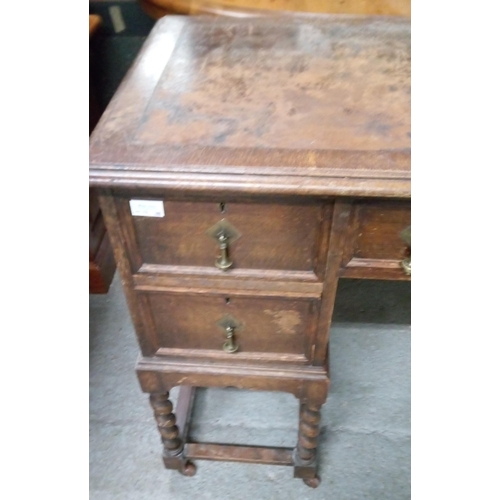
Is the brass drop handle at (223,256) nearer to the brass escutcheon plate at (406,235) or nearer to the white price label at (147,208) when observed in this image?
the white price label at (147,208)

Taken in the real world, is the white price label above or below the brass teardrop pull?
above

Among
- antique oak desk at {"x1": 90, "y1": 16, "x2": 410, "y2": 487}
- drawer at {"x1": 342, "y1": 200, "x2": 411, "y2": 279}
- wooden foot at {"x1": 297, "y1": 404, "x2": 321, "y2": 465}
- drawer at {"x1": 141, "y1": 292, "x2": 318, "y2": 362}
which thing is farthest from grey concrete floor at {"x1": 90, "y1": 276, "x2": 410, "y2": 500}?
drawer at {"x1": 342, "y1": 200, "x2": 411, "y2": 279}

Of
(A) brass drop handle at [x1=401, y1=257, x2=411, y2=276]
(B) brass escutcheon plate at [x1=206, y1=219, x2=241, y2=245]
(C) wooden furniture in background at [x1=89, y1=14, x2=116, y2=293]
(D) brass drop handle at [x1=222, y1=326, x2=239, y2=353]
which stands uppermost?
(B) brass escutcheon plate at [x1=206, y1=219, x2=241, y2=245]

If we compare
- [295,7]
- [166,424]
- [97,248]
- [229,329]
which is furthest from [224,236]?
[97,248]

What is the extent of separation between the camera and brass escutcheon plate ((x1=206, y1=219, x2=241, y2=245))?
0.67 m

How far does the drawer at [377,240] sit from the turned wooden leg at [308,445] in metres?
0.36

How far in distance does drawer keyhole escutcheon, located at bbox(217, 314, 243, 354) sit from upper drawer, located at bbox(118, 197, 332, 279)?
12 cm

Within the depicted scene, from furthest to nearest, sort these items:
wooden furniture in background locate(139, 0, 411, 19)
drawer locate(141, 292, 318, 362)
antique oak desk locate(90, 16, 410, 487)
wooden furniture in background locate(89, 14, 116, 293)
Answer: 1. wooden furniture in background locate(89, 14, 116, 293)
2. wooden furniture in background locate(139, 0, 411, 19)
3. drawer locate(141, 292, 318, 362)
4. antique oak desk locate(90, 16, 410, 487)

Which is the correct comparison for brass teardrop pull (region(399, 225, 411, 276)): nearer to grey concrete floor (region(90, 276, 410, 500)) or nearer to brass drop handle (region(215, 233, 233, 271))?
brass drop handle (region(215, 233, 233, 271))

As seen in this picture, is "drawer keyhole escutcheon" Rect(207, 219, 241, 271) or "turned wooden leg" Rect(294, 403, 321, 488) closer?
"drawer keyhole escutcheon" Rect(207, 219, 241, 271)

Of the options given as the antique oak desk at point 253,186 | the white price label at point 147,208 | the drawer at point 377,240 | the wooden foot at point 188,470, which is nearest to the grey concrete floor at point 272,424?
the wooden foot at point 188,470

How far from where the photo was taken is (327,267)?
71cm

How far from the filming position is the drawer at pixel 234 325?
30.9 inches

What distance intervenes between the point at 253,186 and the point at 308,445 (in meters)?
0.69
